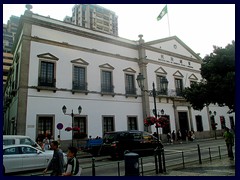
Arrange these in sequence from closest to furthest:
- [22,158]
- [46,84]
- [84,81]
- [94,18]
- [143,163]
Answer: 1. [22,158]
2. [143,163]
3. [46,84]
4. [84,81]
5. [94,18]

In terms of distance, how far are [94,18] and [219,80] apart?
82.8m

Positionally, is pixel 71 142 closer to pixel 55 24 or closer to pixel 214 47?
pixel 55 24

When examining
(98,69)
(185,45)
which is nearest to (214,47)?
(98,69)

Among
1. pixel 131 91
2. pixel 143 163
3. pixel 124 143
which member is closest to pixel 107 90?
pixel 131 91

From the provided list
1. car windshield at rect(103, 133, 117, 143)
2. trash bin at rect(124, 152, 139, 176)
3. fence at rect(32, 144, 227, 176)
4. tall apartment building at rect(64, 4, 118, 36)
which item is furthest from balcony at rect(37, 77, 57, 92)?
tall apartment building at rect(64, 4, 118, 36)

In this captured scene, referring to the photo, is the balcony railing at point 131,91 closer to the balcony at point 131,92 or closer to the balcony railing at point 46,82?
the balcony at point 131,92

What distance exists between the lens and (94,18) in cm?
8731

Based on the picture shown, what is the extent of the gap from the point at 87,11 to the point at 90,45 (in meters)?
68.3

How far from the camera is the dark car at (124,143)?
13.9 meters

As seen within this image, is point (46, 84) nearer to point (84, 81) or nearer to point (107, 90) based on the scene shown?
point (84, 81)

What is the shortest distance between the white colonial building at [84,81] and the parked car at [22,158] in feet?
23.8

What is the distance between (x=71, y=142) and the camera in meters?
19.6

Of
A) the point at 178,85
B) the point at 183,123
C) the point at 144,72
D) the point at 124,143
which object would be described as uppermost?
the point at 144,72

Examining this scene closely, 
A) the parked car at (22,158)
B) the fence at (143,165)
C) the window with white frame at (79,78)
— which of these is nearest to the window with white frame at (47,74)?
the window with white frame at (79,78)
